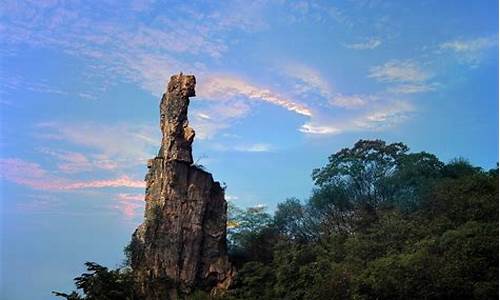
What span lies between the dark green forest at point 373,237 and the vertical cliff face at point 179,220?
3.70 feet

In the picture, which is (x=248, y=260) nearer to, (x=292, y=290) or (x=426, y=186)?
(x=292, y=290)

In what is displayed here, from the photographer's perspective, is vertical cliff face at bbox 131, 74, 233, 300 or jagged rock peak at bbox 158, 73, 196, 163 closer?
vertical cliff face at bbox 131, 74, 233, 300

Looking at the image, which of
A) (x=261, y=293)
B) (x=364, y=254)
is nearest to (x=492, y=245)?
(x=364, y=254)

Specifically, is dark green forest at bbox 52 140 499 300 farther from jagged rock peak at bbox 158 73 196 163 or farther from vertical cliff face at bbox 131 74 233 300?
jagged rock peak at bbox 158 73 196 163

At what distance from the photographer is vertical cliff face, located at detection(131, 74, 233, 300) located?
1777 centimetres

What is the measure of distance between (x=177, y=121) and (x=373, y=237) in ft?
26.5

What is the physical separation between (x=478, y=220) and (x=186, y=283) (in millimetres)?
9625

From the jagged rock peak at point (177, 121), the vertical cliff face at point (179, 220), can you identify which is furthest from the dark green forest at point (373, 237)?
the jagged rock peak at point (177, 121)

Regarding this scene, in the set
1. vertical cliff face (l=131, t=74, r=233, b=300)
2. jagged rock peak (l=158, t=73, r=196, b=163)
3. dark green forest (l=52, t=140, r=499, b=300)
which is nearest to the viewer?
dark green forest (l=52, t=140, r=499, b=300)

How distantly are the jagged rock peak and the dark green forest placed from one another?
4.40 metres

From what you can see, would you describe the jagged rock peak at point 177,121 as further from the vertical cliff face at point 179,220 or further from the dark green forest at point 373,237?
the dark green forest at point 373,237

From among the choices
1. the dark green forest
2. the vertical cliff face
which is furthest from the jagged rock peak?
the dark green forest

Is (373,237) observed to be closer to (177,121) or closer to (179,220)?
(179,220)

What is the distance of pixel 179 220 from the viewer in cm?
1823
